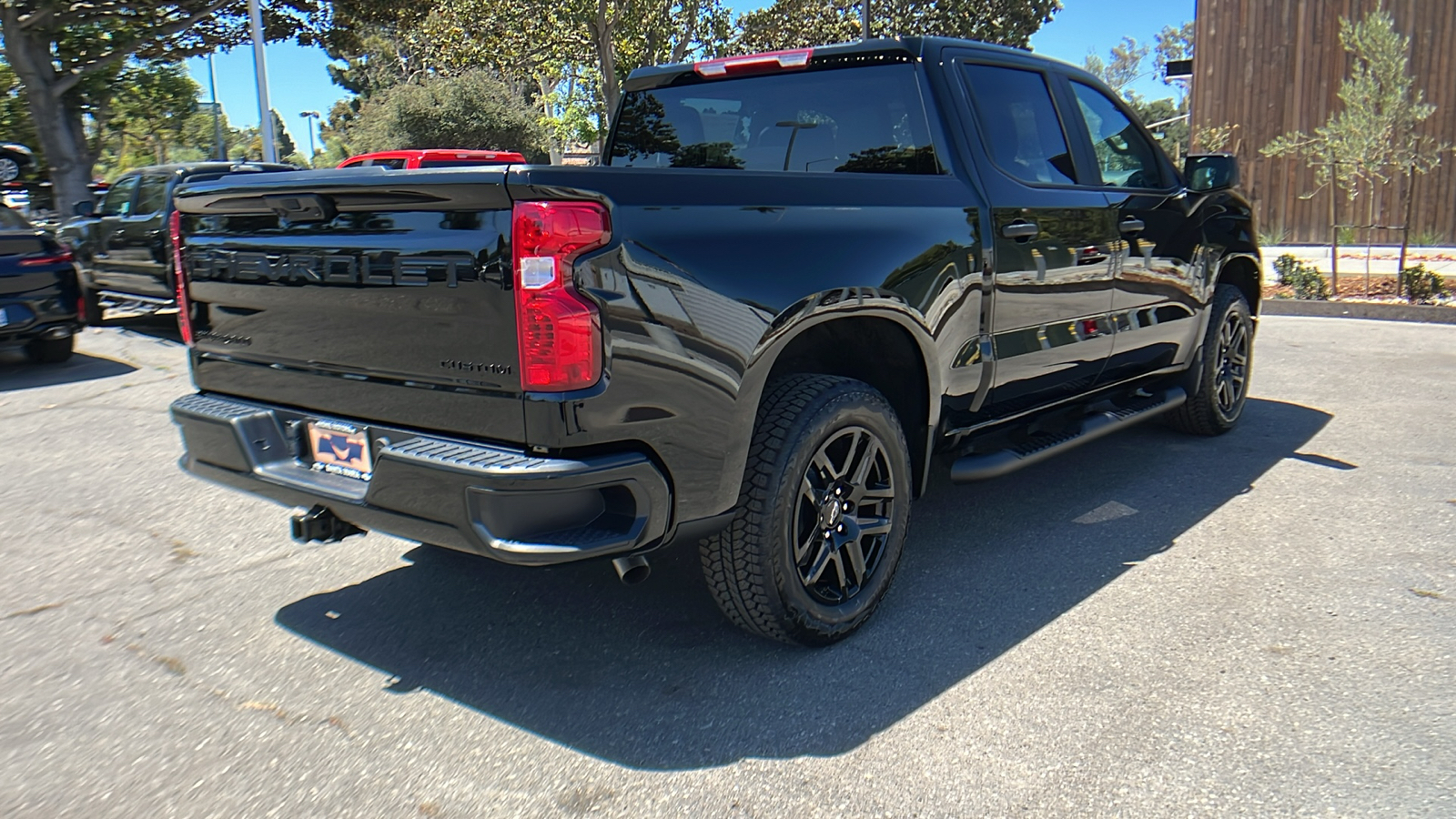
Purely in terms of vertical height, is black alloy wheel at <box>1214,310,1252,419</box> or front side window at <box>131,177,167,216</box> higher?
front side window at <box>131,177,167,216</box>

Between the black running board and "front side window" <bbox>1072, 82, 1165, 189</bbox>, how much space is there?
1.00 metres

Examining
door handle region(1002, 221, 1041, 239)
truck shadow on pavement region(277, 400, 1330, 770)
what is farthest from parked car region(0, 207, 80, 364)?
door handle region(1002, 221, 1041, 239)

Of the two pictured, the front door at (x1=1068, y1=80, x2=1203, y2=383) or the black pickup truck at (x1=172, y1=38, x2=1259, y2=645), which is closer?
the black pickup truck at (x1=172, y1=38, x2=1259, y2=645)

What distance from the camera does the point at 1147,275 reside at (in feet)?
15.8

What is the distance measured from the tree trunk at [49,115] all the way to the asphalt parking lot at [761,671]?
51.2ft

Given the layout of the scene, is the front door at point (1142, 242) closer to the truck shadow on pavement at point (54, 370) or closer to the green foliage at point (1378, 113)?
the truck shadow on pavement at point (54, 370)

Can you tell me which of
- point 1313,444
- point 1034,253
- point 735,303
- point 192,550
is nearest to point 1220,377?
point 1313,444

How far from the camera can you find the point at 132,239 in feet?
34.0

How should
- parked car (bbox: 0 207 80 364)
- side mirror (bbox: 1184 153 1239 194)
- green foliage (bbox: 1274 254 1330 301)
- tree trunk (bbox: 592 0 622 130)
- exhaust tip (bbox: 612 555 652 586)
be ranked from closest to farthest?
exhaust tip (bbox: 612 555 652 586) → side mirror (bbox: 1184 153 1239 194) → parked car (bbox: 0 207 80 364) → green foliage (bbox: 1274 254 1330 301) → tree trunk (bbox: 592 0 622 130)

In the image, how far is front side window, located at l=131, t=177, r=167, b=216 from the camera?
10453 mm

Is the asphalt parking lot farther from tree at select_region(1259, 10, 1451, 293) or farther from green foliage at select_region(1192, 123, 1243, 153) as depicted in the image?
green foliage at select_region(1192, 123, 1243, 153)

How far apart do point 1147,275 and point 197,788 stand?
416 centimetres

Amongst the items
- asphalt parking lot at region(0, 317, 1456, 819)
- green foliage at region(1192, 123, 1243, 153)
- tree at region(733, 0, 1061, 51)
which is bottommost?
asphalt parking lot at region(0, 317, 1456, 819)

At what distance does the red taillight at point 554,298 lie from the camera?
2.50m
